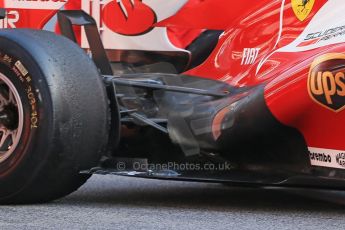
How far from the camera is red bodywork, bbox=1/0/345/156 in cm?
457

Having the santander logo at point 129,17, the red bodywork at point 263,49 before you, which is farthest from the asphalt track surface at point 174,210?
the santander logo at point 129,17

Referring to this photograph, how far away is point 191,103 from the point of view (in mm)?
5207

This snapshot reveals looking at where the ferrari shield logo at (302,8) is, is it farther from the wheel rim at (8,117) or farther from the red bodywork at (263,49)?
the wheel rim at (8,117)

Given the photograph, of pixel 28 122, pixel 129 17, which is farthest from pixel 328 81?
pixel 129 17

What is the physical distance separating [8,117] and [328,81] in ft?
5.78

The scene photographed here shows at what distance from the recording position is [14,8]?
19.8ft

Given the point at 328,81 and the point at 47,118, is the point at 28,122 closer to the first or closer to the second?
the point at 47,118

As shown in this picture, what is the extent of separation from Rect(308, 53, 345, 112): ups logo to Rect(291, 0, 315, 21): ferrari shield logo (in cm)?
58

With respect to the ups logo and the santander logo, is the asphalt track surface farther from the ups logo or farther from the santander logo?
the santander logo

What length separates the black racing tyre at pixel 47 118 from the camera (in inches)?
192

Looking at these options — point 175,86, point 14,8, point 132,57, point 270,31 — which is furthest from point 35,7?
point 270,31

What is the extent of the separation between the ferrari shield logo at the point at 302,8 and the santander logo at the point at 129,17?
959mm

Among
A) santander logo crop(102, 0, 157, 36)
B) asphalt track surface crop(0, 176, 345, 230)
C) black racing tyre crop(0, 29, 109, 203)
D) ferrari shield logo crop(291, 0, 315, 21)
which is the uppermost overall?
santander logo crop(102, 0, 157, 36)

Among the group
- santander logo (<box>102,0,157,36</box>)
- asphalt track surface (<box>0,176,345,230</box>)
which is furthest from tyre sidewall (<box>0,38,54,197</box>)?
santander logo (<box>102,0,157,36</box>)
